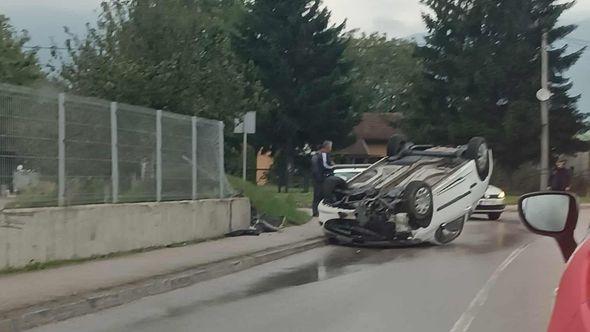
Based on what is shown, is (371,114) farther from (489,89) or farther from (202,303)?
(202,303)

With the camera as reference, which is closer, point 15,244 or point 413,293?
point 413,293

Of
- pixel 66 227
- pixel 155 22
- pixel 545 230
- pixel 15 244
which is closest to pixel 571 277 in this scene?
pixel 545 230

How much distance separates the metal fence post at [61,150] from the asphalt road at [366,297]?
2.68 metres

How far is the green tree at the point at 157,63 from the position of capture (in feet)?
70.0

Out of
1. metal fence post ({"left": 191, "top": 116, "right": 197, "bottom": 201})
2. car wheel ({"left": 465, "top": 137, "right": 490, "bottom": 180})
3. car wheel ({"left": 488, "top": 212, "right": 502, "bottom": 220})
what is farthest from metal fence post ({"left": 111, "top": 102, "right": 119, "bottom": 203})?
car wheel ({"left": 488, "top": 212, "right": 502, "bottom": 220})

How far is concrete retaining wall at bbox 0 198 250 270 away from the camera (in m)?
11.9

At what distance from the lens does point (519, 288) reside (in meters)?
11.3

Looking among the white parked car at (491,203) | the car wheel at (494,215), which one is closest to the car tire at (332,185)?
the white parked car at (491,203)

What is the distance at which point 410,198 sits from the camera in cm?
1606

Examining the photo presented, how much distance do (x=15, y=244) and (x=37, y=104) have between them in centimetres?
210

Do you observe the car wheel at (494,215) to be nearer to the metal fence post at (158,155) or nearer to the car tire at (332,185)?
the car tire at (332,185)

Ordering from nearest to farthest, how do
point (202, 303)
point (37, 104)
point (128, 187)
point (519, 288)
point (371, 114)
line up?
point (202, 303), point (519, 288), point (37, 104), point (128, 187), point (371, 114)

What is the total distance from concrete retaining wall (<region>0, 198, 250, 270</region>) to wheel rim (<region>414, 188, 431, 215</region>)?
417 cm

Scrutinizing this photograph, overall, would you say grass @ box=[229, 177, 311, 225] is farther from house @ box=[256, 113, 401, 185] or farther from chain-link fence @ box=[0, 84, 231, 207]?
house @ box=[256, 113, 401, 185]
